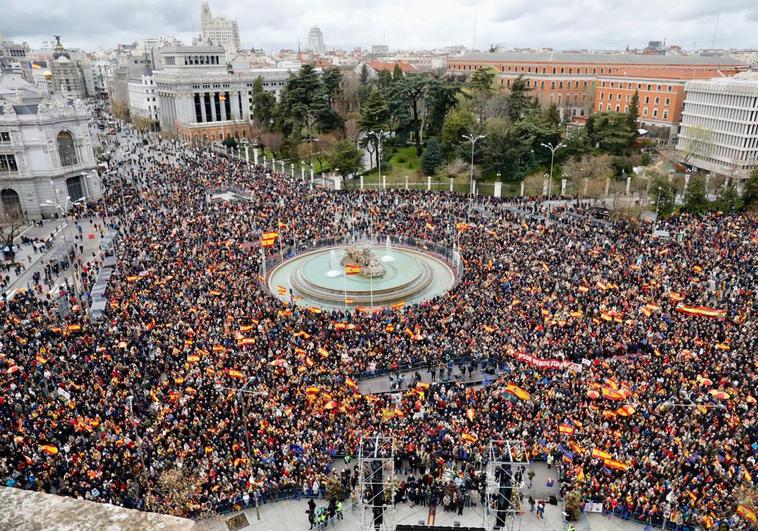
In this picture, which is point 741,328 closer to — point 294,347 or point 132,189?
point 294,347

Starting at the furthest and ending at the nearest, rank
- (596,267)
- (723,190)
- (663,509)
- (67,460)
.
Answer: (723,190) < (596,267) < (67,460) < (663,509)

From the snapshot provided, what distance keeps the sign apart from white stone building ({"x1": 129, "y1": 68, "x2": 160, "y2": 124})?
118328 millimetres

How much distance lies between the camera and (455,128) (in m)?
64.1

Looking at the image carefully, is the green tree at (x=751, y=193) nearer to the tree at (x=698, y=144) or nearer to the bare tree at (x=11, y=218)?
the tree at (x=698, y=144)

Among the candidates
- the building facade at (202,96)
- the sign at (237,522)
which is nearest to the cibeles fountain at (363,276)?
the sign at (237,522)

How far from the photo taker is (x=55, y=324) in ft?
94.2

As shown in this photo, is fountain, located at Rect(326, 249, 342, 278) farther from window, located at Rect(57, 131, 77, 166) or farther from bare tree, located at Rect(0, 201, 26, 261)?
window, located at Rect(57, 131, 77, 166)

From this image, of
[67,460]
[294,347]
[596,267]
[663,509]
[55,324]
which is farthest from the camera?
[596,267]

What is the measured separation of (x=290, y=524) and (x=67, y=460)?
8.43 metres

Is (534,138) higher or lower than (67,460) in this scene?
higher

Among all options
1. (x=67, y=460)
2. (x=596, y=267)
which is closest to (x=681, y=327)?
(x=596, y=267)

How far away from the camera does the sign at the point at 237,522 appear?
18531 mm

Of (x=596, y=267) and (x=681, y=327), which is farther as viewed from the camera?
(x=596, y=267)

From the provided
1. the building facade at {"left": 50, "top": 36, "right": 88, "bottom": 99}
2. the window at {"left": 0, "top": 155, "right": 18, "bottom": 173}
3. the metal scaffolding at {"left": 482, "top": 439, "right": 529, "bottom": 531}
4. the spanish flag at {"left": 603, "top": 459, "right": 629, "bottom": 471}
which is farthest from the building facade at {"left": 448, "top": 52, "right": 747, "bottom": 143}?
the building facade at {"left": 50, "top": 36, "right": 88, "bottom": 99}
